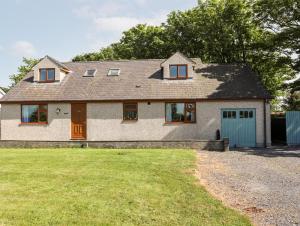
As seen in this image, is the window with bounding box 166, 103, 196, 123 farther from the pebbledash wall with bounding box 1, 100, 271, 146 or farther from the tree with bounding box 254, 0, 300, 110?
the tree with bounding box 254, 0, 300, 110

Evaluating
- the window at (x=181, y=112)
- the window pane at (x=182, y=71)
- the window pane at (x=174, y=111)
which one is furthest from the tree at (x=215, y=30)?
the window pane at (x=174, y=111)

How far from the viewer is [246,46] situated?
3700cm

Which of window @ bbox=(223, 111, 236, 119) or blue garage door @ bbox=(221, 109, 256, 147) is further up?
window @ bbox=(223, 111, 236, 119)

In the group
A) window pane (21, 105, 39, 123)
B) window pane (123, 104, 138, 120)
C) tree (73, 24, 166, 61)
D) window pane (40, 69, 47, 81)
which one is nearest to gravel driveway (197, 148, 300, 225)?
window pane (123, 104, 138, 120)

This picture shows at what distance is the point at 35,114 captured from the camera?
27344 mm

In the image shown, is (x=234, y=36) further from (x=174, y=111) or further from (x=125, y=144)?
(x=125, y=144)

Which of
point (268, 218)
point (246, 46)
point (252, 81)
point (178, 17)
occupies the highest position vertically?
point (178, 17)

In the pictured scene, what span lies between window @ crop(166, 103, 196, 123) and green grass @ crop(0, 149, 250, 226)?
1082cm

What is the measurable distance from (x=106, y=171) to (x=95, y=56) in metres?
45.2

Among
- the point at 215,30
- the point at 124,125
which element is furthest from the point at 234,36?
the point at 124,125

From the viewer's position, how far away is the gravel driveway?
27.0 feet

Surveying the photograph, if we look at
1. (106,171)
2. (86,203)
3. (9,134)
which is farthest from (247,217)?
(9,134)

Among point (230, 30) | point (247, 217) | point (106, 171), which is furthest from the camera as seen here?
point (230, 30)

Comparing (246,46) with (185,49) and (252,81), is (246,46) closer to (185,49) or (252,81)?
(185,49)
